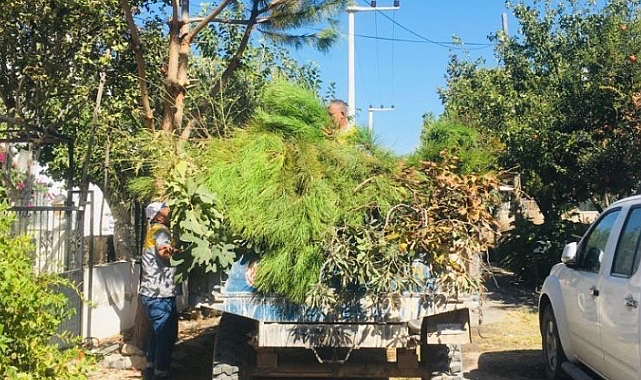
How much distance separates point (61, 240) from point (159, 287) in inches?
64.4

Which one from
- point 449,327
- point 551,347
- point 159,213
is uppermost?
point 159,213

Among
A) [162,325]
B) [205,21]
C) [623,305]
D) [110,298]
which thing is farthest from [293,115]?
[110,298]

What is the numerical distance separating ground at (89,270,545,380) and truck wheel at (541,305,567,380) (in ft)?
1.19

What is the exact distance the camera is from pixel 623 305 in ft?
15.6

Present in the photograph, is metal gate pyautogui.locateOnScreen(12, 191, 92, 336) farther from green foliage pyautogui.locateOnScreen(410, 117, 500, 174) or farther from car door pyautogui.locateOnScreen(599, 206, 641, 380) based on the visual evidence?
car door pyautogui.locateOnScreen(599, 206, 641, 380)

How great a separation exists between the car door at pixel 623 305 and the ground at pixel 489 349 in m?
0.88

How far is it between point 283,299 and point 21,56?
15.2ft

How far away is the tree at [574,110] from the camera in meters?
11.0

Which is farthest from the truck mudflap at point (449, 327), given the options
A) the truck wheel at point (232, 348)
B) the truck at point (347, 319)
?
the truck wheel at point (232, 348)

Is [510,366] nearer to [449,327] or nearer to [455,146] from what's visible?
[449,327]

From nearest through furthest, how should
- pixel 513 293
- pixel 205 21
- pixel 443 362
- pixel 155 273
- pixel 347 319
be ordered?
pixel 347 319, pixel 443 362, pixel 155 273, pixel 205 21, pixel 513 293

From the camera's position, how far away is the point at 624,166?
11.1 meters

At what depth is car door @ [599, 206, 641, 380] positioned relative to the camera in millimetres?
4574

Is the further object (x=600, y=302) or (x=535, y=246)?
(x=535, y=246)
